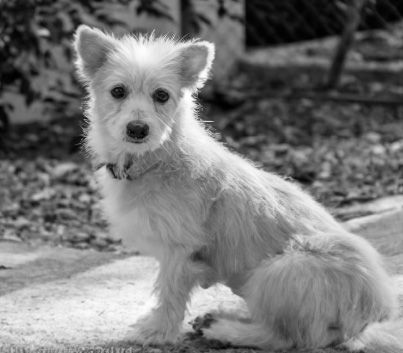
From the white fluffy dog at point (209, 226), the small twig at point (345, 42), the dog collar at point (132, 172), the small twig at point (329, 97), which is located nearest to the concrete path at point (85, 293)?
the white fluffy dog at point (209, 226)

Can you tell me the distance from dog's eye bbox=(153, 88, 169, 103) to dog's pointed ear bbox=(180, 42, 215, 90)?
20 cm

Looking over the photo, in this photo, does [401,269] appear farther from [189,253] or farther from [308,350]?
[189,253]

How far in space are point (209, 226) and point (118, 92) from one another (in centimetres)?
84

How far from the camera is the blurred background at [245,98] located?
707 cm

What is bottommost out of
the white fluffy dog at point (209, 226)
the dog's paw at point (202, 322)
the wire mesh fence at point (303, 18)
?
the dog's paw at point (202, 322)

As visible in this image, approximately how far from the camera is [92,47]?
13.9 ft

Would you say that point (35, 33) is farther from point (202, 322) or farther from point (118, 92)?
point (202, 322)

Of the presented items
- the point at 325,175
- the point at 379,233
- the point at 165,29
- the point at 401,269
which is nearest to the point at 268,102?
the point at 165,29

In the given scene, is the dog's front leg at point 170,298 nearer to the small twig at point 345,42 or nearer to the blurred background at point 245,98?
the blurred background at point 245,98

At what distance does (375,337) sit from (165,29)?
6.36 metres

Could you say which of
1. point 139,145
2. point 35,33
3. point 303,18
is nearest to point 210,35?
point 303,18

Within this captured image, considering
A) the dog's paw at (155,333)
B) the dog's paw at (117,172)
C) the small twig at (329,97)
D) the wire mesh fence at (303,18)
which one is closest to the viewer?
the dog's paw at (155,333)

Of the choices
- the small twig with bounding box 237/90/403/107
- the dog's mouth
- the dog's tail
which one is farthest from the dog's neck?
the small twig with bounding box 237/90/403/107

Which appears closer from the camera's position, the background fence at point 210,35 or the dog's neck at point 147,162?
the dog's neck at point 147,162
